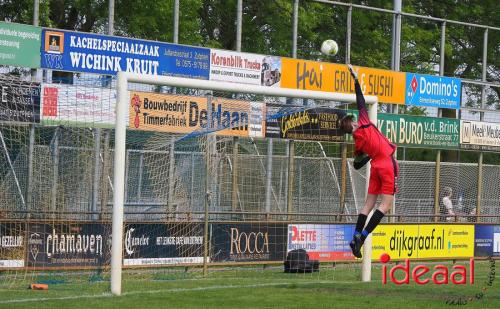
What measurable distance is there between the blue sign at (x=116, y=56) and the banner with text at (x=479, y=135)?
9096 millimetres

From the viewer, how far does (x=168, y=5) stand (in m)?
33.6

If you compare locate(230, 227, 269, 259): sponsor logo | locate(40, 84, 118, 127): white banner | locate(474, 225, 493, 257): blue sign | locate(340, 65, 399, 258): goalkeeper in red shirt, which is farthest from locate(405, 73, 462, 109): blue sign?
locate(340, 65, 399, 258): goalkeeper in red shirt

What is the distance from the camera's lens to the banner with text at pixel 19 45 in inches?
821

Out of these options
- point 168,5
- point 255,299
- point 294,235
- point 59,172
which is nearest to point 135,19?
point 168,5

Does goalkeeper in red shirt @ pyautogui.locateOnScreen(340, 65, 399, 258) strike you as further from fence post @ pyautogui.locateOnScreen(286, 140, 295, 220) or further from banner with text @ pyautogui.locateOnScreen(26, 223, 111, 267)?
fence post @ pyautogui.locateOnScreen(286, 140, 295, 220)

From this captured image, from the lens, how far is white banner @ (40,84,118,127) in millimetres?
18516

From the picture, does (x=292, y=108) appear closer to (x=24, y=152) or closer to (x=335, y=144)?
(x=335, y=144)

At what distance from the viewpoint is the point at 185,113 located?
19766 mm

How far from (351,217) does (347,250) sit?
1.99 m

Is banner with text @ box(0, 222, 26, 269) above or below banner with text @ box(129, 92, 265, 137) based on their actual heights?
below

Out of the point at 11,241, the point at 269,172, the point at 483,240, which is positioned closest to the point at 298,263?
the point at 269,172

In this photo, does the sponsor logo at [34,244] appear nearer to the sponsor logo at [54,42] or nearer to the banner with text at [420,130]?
the sponsor logo at [54,42]

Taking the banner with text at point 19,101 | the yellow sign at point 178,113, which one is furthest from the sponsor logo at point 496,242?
the banner with text at point 19,101

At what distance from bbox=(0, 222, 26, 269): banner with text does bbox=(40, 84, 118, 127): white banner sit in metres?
1.87
